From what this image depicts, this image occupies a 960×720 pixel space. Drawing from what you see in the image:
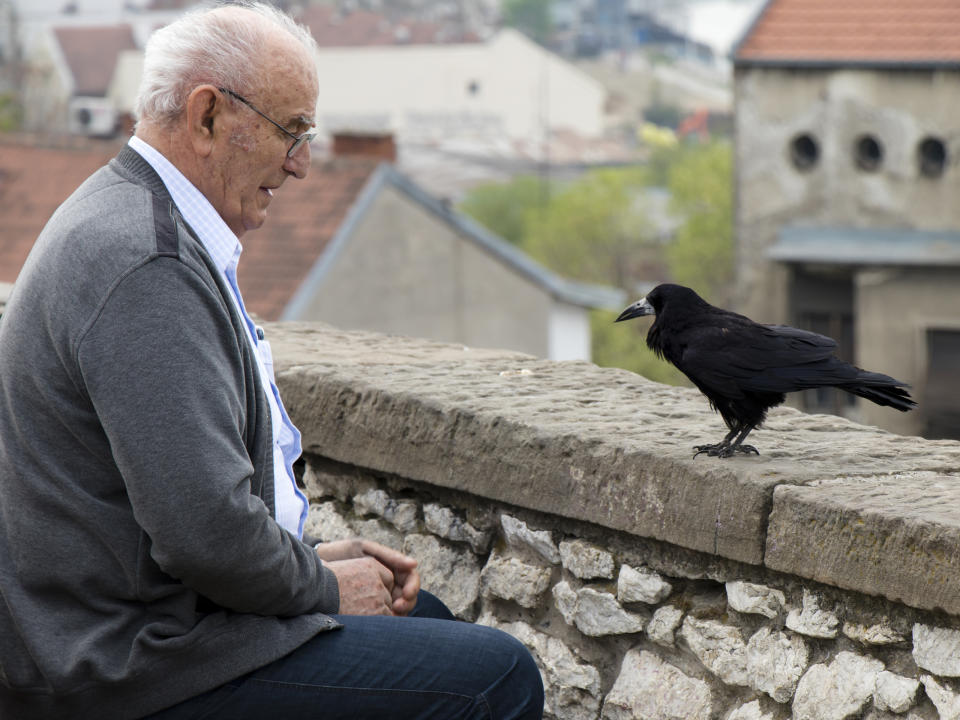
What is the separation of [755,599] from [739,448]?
28 centimetres

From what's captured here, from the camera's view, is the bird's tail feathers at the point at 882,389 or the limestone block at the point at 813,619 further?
the bird's tail feathers at the point at 882,389

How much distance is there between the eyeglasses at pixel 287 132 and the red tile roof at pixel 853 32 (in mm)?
18075

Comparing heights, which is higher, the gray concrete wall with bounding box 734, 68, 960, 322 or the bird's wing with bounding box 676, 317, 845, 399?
the bird's wing with bounding box 676, 317, 845, 399

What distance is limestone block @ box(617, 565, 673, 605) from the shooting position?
251 cm

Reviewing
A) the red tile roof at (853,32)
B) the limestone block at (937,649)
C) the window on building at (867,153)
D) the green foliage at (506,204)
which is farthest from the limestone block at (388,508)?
the green foliage at (506,204)

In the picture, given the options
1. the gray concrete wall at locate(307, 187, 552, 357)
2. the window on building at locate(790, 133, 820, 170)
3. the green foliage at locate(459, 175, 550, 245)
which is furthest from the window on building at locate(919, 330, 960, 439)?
the green foliage at locate(459, 175, 550, 245)

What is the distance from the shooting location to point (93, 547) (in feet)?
6.39

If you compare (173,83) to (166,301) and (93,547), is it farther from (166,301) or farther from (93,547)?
(93,547)

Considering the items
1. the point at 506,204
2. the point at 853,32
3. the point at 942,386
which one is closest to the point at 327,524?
the point at 942,386

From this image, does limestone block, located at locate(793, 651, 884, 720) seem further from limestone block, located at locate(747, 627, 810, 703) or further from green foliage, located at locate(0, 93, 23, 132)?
green foliage, located at locate(0, 93, 23, 132)

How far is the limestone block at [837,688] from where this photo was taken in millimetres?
2182

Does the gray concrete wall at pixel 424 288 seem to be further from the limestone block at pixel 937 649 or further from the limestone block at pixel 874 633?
the limestone block at pixel 937 649

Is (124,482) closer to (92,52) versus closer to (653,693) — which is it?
(653,693)

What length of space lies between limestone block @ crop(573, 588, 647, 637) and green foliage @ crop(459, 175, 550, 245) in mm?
54251
